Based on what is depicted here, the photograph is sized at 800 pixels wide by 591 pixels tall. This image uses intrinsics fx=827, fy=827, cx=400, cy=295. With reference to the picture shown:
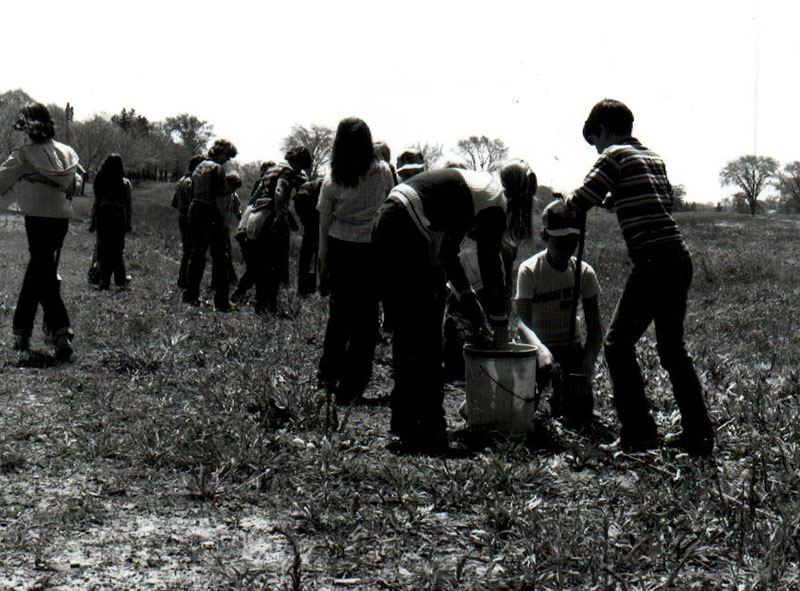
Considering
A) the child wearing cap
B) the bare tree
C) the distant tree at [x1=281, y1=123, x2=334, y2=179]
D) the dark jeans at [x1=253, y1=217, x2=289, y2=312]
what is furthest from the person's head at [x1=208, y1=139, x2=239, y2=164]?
the distant tree at [x1=281, y1=123, x2=334, y2=179]

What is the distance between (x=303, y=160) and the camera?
8.23 m

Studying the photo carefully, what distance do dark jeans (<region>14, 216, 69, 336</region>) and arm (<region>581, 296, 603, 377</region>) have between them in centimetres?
376

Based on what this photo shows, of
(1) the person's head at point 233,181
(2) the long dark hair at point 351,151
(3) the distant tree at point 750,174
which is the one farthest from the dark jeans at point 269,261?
(3) the distant tree at point 750,174

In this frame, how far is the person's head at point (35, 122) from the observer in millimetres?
5766

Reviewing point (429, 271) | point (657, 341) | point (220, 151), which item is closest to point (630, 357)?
point (657, 341)

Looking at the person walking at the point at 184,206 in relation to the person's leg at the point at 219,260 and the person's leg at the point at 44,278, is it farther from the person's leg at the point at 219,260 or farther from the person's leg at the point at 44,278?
the person's leg at the point at 44,278

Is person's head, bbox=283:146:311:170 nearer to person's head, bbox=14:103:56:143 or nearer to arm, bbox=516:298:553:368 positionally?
person's head, bbox=14:103:56:143

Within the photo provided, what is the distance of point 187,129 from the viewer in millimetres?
108688

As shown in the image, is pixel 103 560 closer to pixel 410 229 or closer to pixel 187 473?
pixel 187 473

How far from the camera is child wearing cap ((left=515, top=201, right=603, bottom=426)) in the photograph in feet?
14.5

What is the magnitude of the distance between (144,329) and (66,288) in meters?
4.01

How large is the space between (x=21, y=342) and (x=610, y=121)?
4653 millimetres

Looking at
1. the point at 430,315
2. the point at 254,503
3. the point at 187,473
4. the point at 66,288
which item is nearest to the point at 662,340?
the point at 430,315

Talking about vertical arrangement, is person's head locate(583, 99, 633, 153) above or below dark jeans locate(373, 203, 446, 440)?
above
